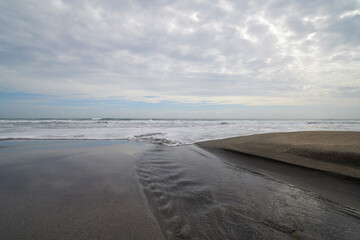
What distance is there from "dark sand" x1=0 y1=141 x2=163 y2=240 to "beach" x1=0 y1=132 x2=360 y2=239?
1 centimetres

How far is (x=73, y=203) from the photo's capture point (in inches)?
82.4

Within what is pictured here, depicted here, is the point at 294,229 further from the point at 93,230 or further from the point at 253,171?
the point at 93,230

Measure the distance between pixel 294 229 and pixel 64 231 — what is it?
2.43m

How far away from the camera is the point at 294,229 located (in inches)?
61.6

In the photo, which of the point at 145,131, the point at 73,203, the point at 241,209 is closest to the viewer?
the point at 241,209

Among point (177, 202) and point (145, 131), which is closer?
point (177, 202)

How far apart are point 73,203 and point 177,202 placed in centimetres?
146

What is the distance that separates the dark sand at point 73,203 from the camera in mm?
1573

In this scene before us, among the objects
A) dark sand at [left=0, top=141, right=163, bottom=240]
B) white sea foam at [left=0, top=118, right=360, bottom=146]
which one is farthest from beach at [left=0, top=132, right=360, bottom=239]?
white sea foam at [left=0, top=118, right=360, bottom=146]

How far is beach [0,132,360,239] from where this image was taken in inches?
61.7

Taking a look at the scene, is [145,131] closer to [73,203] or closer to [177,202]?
[73,203]

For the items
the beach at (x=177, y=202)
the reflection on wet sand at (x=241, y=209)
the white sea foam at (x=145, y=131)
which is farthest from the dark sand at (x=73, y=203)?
the white sea foam at (x=145, y=131)

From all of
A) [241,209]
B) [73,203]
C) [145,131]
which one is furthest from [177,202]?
[145,131]

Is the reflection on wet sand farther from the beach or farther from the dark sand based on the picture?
the dark sand
